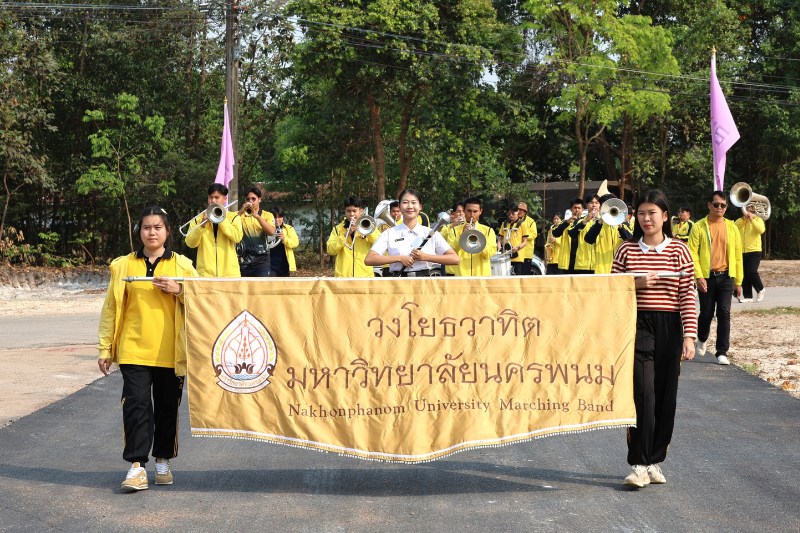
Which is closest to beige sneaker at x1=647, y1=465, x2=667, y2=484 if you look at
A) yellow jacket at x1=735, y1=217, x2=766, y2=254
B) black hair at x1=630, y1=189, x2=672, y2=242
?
black hair at x1=630, y1=189, x2=672, y2=242

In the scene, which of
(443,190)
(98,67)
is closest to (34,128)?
(98,67)

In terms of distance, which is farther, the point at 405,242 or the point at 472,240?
the point at 472,240

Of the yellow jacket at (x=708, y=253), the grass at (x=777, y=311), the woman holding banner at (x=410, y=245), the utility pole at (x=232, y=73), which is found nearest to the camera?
the woman holding banner at (x=410, y=245)

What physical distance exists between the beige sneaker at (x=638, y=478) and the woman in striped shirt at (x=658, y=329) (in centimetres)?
9

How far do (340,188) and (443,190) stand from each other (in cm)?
429

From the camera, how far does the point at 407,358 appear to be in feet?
17.9

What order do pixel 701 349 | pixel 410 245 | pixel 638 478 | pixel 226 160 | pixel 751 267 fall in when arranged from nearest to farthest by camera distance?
pixel 638 478, pixel 410 245, pixel 701 349, pixel 751 267, pixel 226 160

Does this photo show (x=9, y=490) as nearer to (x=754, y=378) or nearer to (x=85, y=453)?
(x=85, y=453)

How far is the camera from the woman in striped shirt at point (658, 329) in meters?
5.51

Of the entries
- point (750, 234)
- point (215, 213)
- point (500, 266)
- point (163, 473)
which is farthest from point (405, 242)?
point (750, 234)

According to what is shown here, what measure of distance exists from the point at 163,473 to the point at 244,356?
0.93 m

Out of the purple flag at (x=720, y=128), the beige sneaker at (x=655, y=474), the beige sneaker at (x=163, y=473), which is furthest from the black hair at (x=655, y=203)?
the purple flag at (x=720, y=128)

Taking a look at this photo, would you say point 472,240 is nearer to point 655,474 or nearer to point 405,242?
point 405,242

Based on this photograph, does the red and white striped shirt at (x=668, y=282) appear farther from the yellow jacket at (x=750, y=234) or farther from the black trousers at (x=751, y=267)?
the black trousers at (x=751, y=267)
